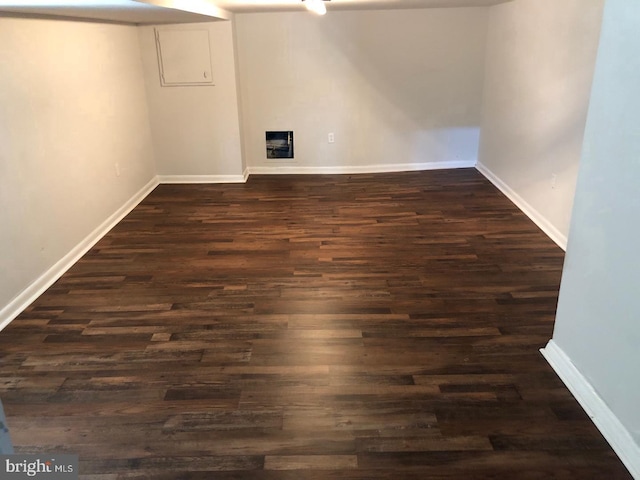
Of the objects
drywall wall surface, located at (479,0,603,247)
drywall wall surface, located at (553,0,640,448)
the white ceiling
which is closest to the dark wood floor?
drywall wall surface, located at (553,0,640,448)

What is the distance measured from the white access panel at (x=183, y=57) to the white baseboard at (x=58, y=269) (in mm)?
1313

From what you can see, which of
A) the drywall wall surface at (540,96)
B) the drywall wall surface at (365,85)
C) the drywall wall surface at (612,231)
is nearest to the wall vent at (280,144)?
the drywall wall surface at (365,85)

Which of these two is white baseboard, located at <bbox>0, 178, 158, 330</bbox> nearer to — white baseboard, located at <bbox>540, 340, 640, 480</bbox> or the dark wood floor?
the dark wood floor

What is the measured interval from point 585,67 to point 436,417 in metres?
2.69

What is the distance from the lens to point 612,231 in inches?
78.5

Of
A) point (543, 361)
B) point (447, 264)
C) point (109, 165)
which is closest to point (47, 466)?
point (543, 361)

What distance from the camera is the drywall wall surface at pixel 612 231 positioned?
1848 mm

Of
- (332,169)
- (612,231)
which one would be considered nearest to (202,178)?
(332,169)

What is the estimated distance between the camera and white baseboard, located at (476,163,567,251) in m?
3.82

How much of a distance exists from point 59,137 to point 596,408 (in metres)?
3.65

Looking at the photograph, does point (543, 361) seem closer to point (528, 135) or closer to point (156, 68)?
point (528, 135)

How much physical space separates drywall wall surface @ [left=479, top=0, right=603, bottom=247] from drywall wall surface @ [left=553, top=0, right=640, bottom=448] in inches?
61.4

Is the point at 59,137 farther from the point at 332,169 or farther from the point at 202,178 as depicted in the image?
the point at 332,169

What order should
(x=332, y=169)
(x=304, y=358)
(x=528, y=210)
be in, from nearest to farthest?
(x=304, y=358)
(x=528, y=210)
(x=332, y=169)
